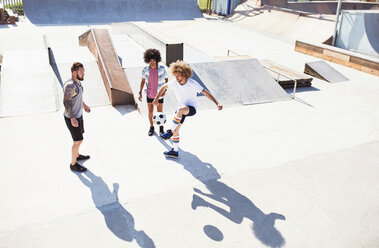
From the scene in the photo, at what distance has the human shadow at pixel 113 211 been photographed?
3922 millimetres

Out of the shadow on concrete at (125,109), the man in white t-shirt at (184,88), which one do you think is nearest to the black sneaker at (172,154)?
the man in white t-shirt at (184,88)

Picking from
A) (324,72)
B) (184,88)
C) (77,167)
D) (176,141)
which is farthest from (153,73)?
(324,72)

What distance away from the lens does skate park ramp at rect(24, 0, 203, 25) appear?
2086 centimetres

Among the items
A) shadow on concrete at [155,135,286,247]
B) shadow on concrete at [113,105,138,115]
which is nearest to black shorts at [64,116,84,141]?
shadow on concrete at [155,135,286,247]

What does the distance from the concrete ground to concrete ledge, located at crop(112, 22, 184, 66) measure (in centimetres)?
269

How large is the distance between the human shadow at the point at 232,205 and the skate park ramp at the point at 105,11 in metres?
18.2

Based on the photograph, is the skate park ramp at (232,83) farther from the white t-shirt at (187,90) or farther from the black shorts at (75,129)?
the black shorts at (75,129)

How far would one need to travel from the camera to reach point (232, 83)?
30.2 feet

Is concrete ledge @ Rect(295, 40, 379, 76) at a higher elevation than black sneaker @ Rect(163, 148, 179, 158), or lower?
higher

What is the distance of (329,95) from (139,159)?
6.56m

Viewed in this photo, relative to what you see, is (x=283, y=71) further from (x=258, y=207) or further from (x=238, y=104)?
(x=258, y=207)

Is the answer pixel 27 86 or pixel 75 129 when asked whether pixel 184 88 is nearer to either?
pixel 75 129

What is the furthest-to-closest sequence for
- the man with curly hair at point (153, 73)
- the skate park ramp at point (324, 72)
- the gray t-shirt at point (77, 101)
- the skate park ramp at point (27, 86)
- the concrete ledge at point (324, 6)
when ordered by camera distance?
the concrete ledge at point (324, 6), the skate park ramp at point (324, 72), the skate park ramp at point (27, 86), the man with curly hair at point (153, 73), the gray t-shirt at point (77, 101)

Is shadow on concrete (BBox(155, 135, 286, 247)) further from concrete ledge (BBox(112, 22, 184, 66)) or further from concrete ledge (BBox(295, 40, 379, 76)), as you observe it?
concrete ledge (BBox(295, 40, 379, 76))
